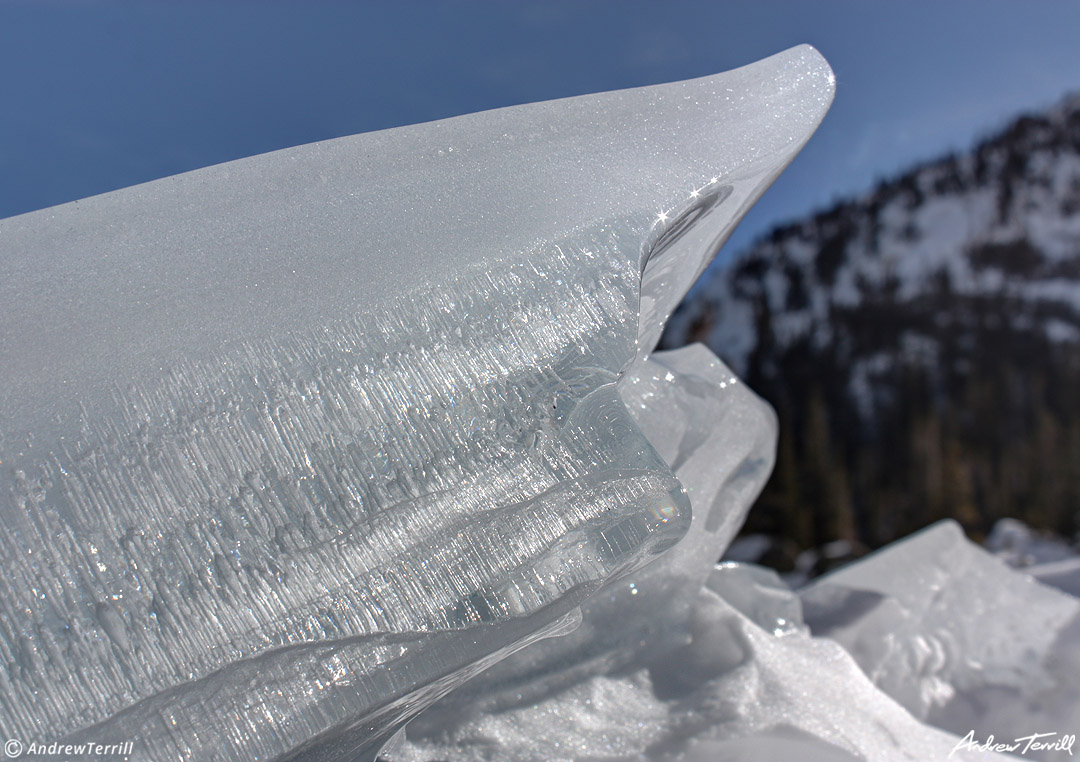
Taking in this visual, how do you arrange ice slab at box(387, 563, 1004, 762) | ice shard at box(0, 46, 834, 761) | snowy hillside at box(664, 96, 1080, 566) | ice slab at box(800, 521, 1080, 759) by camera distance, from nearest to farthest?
ice shard at box(0, 46, 834, 761) < ice slab at box(387, 563, 1004, 762) < ice slab at box(800, 521, 1080, 759) < snowy hillside at box(664, 96, 1080, 566)

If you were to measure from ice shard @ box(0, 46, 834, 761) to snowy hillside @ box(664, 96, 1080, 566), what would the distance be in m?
3.89

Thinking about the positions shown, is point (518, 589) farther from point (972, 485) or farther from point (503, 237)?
point (972, 485)

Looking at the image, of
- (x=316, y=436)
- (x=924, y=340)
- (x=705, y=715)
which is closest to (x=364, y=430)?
(x=316, y=436)

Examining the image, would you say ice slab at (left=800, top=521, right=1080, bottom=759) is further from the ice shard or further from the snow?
the ice shard

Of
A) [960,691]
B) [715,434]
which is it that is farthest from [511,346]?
[960,691]

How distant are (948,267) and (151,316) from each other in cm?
628

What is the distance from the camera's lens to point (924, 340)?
16.8 ft

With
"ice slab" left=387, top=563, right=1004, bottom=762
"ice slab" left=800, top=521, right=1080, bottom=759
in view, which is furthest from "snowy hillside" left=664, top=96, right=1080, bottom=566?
"ice slab" left=387, top=563, right=1004, bottom=762

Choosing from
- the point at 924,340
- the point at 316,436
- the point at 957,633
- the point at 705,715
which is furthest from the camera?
the point at 924,340

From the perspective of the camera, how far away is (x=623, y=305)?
43 cm

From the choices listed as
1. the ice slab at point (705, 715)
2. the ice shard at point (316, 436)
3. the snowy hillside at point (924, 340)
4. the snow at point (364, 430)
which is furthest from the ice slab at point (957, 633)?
the snowy hillside at point (924, 340)

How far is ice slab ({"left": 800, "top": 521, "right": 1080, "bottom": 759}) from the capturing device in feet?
2.87

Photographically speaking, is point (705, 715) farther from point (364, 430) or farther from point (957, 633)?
point (957, 633)

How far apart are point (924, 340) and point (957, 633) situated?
4839mm
